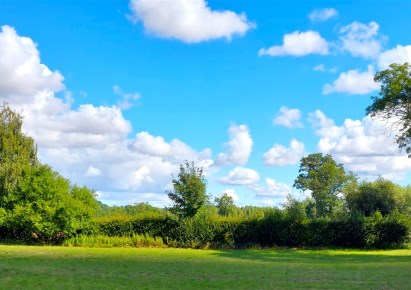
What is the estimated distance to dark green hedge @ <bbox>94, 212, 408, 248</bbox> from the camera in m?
42.0

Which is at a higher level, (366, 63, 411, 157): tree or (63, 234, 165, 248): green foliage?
(366, 63, 411, 157): tree

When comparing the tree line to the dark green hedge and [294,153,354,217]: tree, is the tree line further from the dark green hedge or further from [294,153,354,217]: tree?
[294,153,354,217]: tree

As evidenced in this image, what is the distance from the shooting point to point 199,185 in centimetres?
4197

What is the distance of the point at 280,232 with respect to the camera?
42562 mm

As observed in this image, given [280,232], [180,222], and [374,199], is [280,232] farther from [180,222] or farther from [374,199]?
[374,199]

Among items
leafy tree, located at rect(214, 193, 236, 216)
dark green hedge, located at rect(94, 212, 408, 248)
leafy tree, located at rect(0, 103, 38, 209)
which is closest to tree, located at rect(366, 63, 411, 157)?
dark green hedge, located at rect(94, 212, 408, 248)

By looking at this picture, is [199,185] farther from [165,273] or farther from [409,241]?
[165,273]

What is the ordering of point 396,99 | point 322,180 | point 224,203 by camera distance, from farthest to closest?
point 224,203 < point 322,180 < point 396,99

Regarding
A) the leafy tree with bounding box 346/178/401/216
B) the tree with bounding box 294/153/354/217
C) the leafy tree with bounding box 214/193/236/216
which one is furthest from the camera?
the leafy tree with bounding box 214/193/236/216

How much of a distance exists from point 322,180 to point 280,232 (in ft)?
150

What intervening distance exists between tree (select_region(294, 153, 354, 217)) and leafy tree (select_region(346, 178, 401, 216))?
2573 cm

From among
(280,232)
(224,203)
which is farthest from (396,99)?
(224,203)

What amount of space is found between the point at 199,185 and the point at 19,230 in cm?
1684

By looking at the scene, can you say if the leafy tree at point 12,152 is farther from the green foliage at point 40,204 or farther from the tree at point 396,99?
the tree at point 396,99
